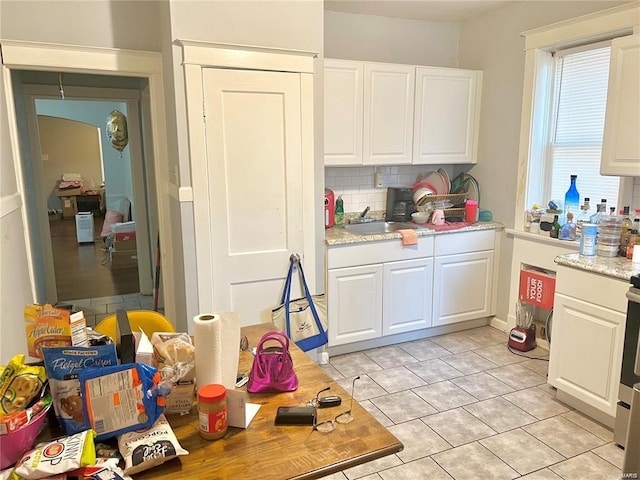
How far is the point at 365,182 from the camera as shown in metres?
4.13

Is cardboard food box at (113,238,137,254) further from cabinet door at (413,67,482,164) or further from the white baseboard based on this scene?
the white baseboard

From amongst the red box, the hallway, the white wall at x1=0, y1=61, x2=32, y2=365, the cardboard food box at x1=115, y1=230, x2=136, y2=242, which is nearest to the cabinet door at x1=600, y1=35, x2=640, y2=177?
the red box

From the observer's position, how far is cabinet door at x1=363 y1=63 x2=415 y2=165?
3.62 m

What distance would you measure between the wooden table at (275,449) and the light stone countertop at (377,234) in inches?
79.3

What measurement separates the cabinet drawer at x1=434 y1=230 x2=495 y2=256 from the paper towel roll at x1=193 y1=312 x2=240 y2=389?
8.71ft

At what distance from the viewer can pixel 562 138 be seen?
11.8ft

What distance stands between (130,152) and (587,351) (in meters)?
4.29

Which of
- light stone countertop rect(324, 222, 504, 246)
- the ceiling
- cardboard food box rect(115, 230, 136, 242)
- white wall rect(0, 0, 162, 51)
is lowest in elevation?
cardboard food box rect(115, 230, 136, 242)

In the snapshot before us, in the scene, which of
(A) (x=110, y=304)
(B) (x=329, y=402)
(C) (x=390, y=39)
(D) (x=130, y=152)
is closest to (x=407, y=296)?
(C) (x=390, y=39)

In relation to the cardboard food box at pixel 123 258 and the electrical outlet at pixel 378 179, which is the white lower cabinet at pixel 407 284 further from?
the cardboard food box at pixel 123 258

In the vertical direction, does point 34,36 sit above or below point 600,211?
above

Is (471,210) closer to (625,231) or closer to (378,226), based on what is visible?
(378,226)

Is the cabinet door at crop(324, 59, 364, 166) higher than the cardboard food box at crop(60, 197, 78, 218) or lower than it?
higher

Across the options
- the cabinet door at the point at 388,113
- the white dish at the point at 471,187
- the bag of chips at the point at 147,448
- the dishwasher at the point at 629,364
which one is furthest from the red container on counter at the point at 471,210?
the bag of chips at the point at 147,448
